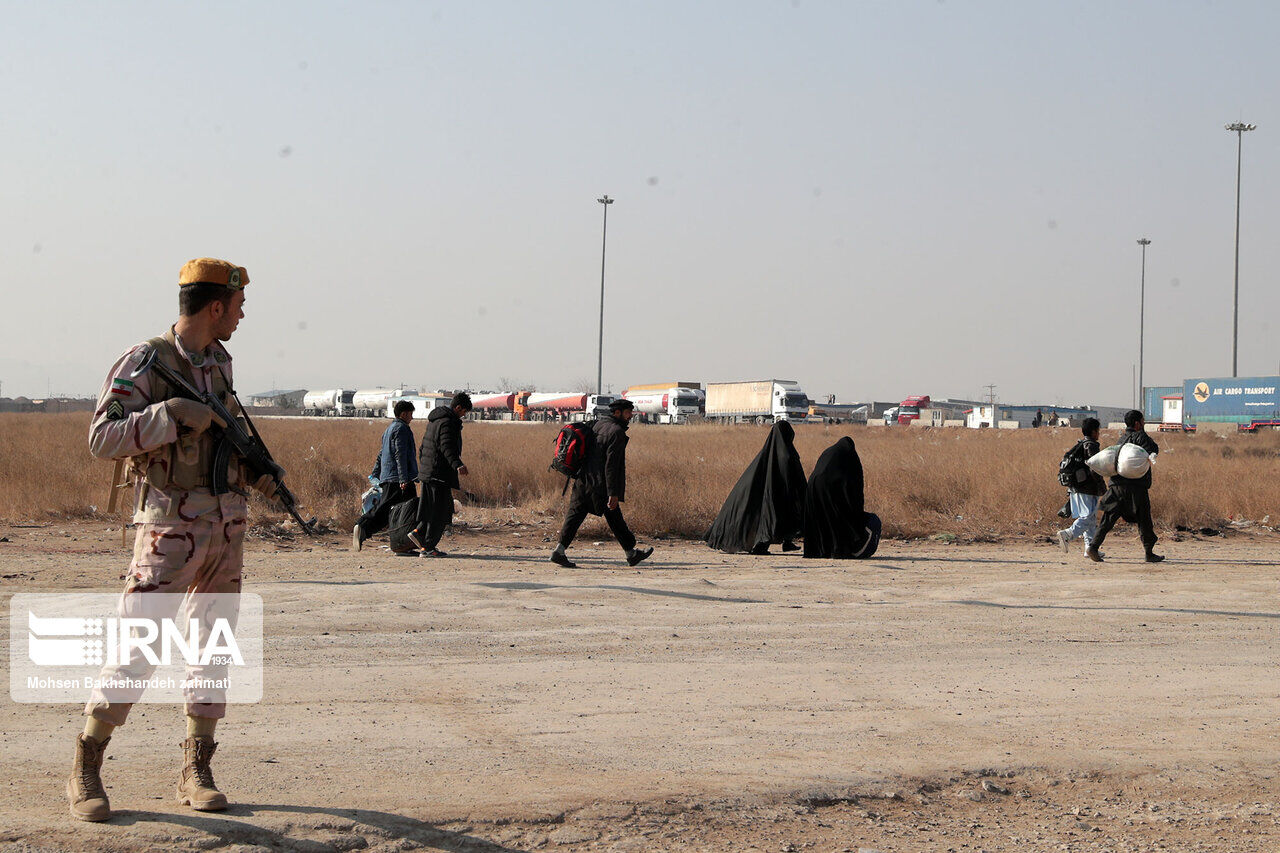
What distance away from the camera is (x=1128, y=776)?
16.6 feet

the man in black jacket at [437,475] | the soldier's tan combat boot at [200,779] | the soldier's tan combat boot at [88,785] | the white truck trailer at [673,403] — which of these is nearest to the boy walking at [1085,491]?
the man in black jacket at [437,475]

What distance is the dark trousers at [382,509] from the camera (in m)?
12.7

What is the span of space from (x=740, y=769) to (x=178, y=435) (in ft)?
8.74

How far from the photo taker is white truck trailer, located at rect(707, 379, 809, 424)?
7938 cm

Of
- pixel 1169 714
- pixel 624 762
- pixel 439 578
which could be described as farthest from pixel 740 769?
pixel 439 578

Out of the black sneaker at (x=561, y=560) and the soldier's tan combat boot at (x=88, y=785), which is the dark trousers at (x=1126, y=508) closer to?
the black sneaker at (x=561, y=560)

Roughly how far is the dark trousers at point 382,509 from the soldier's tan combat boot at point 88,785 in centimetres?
868

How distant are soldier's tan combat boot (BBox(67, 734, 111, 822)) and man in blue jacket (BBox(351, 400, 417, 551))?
8.63 m

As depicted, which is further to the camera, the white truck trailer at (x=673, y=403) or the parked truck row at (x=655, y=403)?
the white truck trailer at (x=673, y=403)

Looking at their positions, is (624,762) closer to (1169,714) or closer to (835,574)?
(1169,714)

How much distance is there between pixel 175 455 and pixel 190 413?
21 cm

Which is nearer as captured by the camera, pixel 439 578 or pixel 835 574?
pixel 439 578

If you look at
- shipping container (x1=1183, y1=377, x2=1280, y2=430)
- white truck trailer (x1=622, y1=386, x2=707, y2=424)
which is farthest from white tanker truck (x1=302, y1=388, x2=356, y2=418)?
shipping container (x1=1183, y1=377, x2=1280, y2=430)

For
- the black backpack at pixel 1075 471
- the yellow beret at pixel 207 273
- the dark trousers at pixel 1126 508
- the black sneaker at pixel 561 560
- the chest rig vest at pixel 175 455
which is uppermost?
the yellow beret at pixel 207 273
